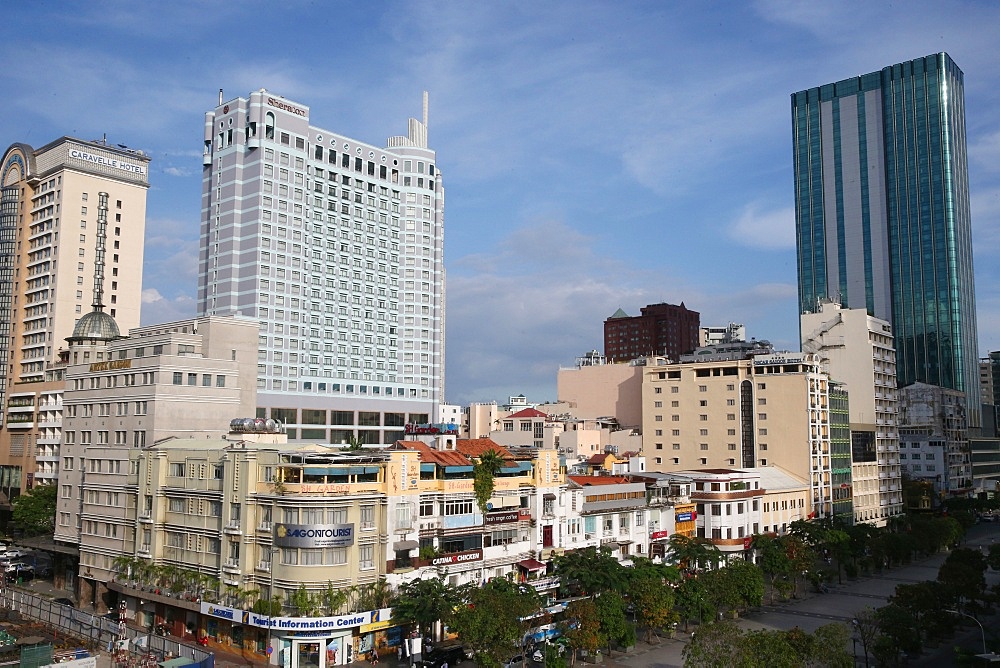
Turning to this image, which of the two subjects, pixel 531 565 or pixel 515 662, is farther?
pixel 531 565

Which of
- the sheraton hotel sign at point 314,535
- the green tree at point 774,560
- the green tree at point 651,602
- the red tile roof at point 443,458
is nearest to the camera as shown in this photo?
the sheraton hotel sign at point 314,535

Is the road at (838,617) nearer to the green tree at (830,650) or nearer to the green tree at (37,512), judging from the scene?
the green tree at (830,650)

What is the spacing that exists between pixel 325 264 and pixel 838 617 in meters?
110

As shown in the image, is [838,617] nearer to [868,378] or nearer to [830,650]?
[830,650]

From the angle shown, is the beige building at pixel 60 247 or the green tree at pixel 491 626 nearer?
the green tree at pixel 491 626

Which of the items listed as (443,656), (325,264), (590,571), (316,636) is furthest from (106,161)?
(590,571)

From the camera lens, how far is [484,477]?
77.2m

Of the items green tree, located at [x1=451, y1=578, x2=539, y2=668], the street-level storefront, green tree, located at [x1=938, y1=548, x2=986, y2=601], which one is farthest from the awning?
green tree, located at [x1=938, y1=548, x2=986, y2=601]

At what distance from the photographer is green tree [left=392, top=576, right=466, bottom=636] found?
209ft

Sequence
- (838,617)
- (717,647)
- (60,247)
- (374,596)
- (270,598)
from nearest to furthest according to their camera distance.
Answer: (717,647) < (270,598) < (374,596) < (838,617) < (60,247)

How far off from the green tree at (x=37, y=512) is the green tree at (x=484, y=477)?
6606 centimetres

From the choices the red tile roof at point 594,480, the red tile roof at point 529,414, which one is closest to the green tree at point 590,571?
the red tile roof at point 594,480

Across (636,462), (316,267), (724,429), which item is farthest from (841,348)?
(316,267)

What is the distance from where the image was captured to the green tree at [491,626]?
198 feet
